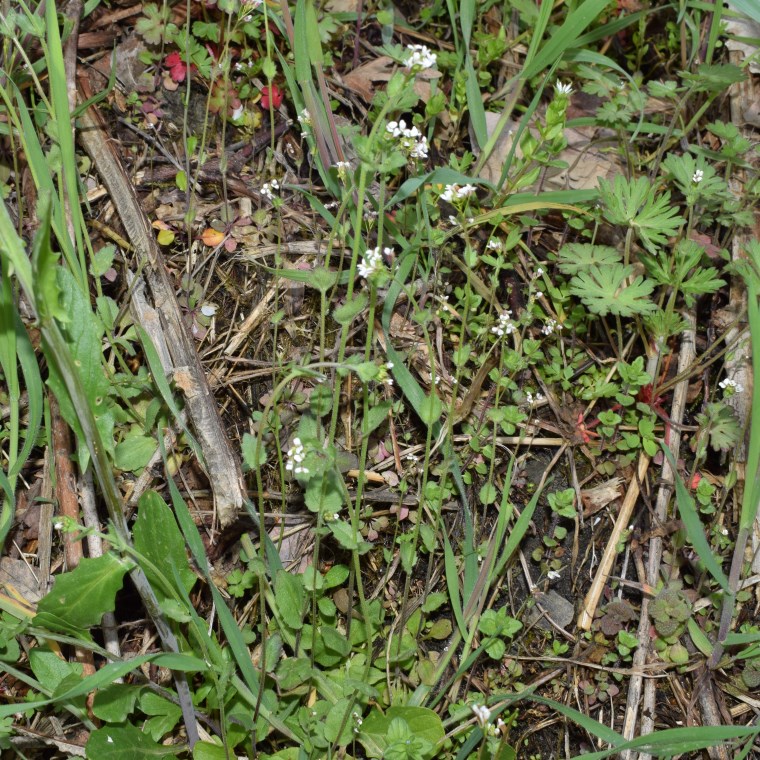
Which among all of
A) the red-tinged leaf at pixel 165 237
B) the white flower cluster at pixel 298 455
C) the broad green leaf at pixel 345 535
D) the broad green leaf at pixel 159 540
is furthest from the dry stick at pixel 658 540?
the red-tinged leaf at pixel 165 237

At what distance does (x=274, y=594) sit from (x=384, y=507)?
481 mm

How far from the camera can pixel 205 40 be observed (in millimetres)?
3025

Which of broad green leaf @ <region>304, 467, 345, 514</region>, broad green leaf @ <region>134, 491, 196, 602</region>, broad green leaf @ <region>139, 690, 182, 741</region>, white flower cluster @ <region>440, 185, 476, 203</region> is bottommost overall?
broad green leaf @ <region>139, 690, 182, 741</region>

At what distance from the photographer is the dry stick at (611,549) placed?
250 centimetres

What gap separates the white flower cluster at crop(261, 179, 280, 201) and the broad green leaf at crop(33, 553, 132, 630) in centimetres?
134

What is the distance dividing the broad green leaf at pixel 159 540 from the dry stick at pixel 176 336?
0.19m

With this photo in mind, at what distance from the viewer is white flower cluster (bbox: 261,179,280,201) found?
104 inches

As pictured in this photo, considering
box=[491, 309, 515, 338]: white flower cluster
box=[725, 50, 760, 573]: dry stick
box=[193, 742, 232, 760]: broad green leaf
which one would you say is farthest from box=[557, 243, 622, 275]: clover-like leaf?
box=[193, 742, 232, 760]: broad green leaf

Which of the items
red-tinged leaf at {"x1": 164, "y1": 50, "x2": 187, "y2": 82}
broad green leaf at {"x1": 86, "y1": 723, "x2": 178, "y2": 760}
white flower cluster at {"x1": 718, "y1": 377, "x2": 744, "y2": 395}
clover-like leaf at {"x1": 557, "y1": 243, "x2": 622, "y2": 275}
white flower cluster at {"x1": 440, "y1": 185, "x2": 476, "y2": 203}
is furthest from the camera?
red-tinged leaf at {"x1": 164, "y1": 50, "x2": 187, "y2": 82}

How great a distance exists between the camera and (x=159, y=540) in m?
2.18

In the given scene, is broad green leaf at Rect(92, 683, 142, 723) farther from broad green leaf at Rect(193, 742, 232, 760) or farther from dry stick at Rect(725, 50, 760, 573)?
dry stick at Rect(725, 50, 760, 573)

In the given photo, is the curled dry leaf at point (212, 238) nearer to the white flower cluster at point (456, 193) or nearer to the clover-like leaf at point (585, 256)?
the white flower cluster at point (456, 193)

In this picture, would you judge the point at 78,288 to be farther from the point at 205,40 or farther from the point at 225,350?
the point at 205,40

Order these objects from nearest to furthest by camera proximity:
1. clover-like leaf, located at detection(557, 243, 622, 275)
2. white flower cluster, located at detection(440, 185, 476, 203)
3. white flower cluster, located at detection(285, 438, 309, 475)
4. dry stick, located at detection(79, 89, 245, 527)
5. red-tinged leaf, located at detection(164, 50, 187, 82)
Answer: white flower cluster, located at detection(285, 438, 309, 475)
dry stick, located at detection(79, 89, 245, 527)
white flower cluster, located at detection(440, 185, 476, 203)
clover-like leaf, located at detection(557, 243, 622, 275)
red-tinged leaf, located at detection(164, 50, 187, 82)
